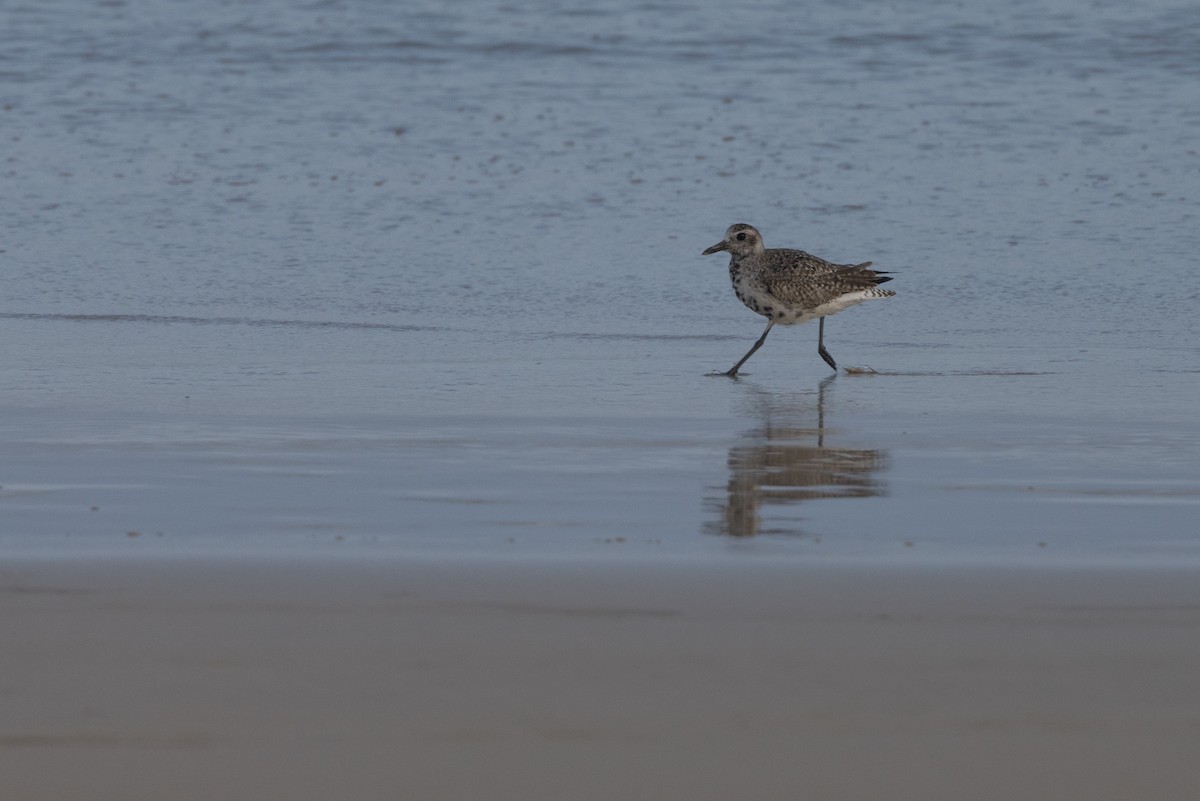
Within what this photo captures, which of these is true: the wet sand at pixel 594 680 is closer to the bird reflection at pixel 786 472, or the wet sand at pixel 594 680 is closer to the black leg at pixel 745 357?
the bird reflection at pixel 786 472

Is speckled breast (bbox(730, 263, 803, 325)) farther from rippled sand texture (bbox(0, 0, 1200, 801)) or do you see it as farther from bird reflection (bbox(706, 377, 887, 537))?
bird reflection (bbox(706, 377, 887, 537))

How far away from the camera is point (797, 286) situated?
9.96m

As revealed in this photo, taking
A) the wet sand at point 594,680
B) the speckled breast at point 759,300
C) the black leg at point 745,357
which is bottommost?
the wet sand at point 594,680

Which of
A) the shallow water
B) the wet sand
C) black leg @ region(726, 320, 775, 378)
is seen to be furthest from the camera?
black leg @ region(726, 320, 775, 378)

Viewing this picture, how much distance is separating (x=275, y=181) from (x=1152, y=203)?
22.1 ft

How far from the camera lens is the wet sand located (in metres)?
3.56

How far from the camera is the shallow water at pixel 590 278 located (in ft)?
19.4

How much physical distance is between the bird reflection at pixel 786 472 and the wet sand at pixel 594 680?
0.72 m

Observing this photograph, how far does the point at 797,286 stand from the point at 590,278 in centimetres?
237

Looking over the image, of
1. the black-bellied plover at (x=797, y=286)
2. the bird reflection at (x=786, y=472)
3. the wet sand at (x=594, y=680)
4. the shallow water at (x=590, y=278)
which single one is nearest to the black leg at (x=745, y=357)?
the black-bellied plover at (x=797, y=286)

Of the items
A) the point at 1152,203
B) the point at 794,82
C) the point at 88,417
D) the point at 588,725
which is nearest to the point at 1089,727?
the point at 588,725

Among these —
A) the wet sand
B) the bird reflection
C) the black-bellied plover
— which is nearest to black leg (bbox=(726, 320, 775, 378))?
the black-bellied plover

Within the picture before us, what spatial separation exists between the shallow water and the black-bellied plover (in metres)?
0.30

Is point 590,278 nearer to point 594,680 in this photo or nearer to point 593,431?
point 593,431
